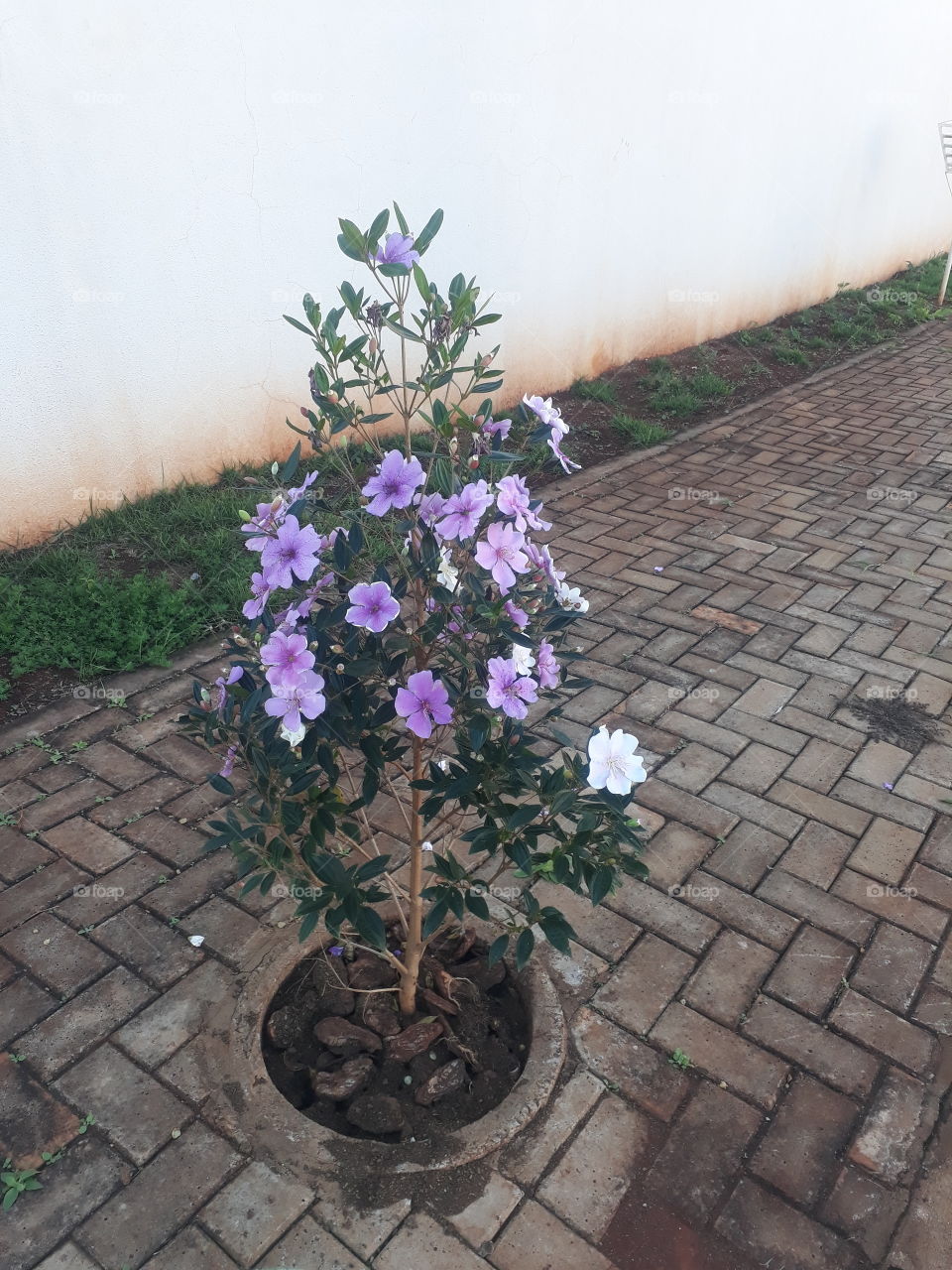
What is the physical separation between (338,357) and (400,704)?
0.67 m

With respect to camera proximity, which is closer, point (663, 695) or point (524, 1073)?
point (524, 1073)

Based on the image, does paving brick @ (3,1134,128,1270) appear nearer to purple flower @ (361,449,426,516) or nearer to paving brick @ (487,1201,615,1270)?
paving brick @ (487,1201,615,1270)

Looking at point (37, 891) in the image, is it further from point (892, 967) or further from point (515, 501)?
point (892, 967)

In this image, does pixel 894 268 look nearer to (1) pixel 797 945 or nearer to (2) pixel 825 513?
(2) pixel 825 513

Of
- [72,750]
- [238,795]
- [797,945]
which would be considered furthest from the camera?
[72,750]

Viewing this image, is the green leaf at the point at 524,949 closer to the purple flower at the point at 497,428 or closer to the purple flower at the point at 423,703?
the purple flower at the point at 423,703

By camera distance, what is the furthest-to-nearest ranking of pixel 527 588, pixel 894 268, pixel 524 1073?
pixel 894 268
pixel 524 1073
pixel 527 588

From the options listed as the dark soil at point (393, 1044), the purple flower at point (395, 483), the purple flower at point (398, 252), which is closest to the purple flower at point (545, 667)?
the purple flower at point (395, 483)

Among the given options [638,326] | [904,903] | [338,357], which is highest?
[338,357]

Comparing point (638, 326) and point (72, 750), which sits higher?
point (638, 326)

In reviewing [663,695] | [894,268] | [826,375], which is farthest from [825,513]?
[894,268]

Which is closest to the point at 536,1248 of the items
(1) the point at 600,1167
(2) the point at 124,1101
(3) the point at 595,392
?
(1) the point at 600,1167

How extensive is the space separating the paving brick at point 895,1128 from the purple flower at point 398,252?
2.10 m

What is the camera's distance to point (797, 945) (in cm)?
264
